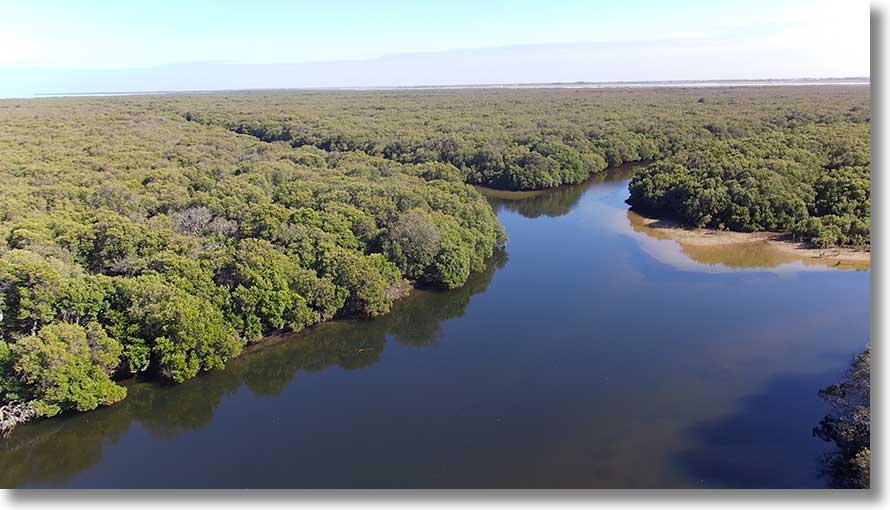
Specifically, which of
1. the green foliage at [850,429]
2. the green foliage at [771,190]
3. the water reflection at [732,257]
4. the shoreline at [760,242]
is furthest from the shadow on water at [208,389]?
the green foliage at [771,190]

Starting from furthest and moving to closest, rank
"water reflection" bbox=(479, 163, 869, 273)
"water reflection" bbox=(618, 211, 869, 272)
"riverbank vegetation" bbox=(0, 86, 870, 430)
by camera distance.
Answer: "water reflection" bbox=(479, 163, 869, 273) < "water reflection" bbox=(618, 211, 869, 272) < "riverbank vegetation" bbox=(0, 86, 870, 430)

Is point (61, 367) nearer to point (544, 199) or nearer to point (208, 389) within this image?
point (208, 389)

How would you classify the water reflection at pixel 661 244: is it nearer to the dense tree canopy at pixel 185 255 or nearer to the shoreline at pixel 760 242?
the shoreline at pixel 760 242

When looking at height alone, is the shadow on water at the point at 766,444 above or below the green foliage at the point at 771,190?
below

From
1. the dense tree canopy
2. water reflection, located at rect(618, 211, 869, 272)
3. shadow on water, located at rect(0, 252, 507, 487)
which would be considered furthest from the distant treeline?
shadow on water, located at rect(0, 252, 507, 487)

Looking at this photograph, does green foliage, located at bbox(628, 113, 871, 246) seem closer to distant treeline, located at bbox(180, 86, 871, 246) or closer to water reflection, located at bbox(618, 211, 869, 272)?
distant treeline, located at bbox(180, 86, 871, 246)

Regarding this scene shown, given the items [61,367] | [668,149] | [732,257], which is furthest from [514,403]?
[668,149]
